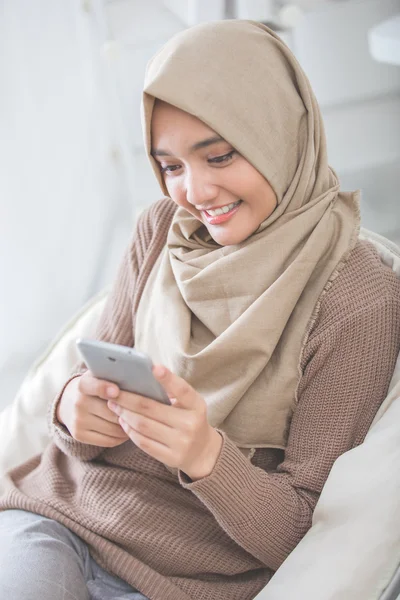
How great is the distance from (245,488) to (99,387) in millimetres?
240

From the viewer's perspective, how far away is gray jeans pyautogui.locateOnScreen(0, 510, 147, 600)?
1.04 m

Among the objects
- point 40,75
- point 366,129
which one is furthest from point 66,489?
point 366,129

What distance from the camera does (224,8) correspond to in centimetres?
237

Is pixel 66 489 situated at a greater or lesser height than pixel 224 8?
lesser

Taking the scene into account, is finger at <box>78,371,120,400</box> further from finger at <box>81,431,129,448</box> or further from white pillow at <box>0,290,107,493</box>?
white pillow at <box>0,290,107,493</box>

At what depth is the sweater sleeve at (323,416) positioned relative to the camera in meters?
1.05

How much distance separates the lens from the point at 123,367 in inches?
34.6

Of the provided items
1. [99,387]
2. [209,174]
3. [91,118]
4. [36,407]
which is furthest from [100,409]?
[91,118]

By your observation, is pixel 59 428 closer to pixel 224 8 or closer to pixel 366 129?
pixel 224 8

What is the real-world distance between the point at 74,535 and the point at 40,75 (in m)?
1.66

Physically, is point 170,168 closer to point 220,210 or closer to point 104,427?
point 220,210

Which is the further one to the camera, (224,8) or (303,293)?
(224,8)

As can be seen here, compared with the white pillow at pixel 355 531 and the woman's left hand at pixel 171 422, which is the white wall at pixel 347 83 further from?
the woman's left hand at pixel 171 422

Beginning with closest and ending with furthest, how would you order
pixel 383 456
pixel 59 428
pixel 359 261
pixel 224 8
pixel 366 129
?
pixel 383 456 < pixel 359 261 < pixel 59 428 < pixel 224 8 < pixel 366 129
